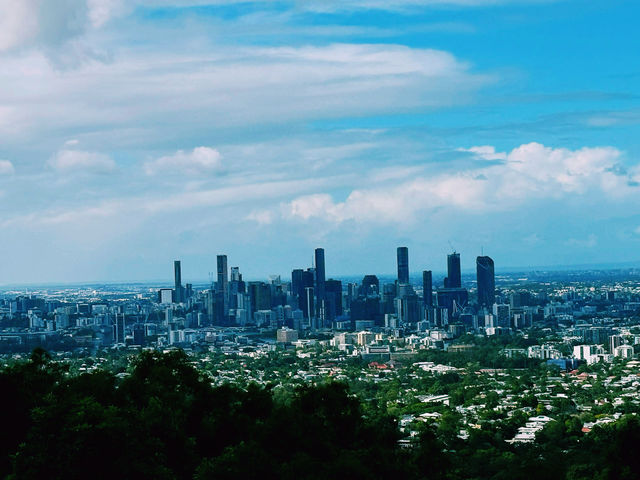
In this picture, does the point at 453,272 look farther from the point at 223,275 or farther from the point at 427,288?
the point at 223,275

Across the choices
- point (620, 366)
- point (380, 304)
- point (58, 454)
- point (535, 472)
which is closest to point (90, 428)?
point (58, 454)

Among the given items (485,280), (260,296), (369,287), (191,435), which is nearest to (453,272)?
(485,280)

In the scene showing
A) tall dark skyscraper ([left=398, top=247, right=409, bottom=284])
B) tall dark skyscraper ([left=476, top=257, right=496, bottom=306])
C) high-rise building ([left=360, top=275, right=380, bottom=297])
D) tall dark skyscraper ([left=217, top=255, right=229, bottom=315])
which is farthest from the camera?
tall dark skyscraper ([left=398, top=247, right=409, bottom=284])

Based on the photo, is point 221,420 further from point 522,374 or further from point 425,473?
point 522,374

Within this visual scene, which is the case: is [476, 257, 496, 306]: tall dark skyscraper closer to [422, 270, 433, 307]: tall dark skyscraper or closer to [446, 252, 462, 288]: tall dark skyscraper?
[446, 252, 462, 288]: tall dark skyscraper

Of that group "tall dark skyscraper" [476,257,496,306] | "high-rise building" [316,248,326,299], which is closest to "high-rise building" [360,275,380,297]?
"high-rise building" [316,248,326,299]

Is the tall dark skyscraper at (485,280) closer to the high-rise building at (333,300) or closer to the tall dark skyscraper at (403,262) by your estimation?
the tall dark skyscraper at (403,262)
